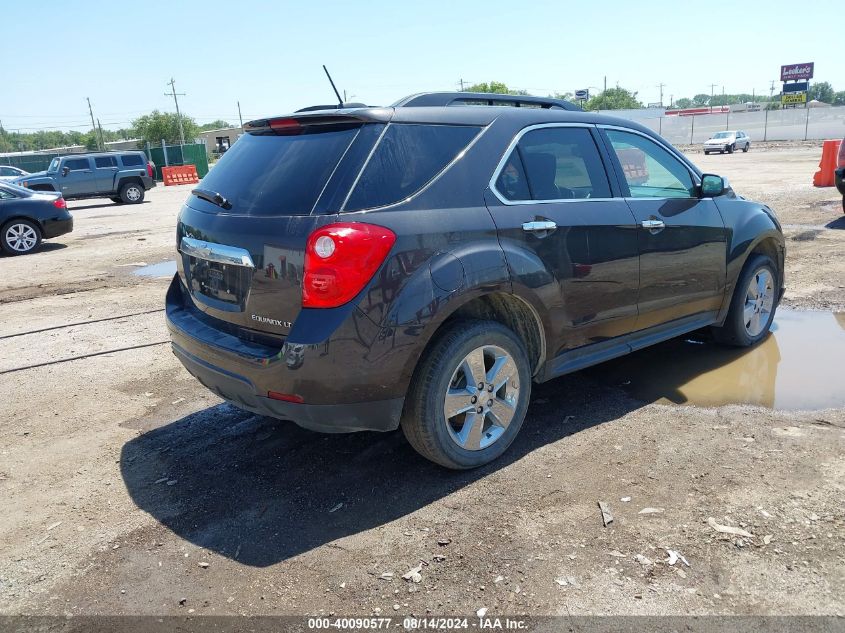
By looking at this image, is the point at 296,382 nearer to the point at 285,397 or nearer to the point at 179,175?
the point at 285,397

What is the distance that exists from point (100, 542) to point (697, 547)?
2659mm

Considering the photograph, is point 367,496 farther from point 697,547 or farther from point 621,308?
point 621,308

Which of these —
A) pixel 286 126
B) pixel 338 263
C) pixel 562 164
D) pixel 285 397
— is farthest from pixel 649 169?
pixel 285 397

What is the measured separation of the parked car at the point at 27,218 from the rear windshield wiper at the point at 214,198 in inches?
420

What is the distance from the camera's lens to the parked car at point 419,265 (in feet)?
10.1

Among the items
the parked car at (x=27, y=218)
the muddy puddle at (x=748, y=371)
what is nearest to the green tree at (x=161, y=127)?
the parked car at (x=27, y=218)

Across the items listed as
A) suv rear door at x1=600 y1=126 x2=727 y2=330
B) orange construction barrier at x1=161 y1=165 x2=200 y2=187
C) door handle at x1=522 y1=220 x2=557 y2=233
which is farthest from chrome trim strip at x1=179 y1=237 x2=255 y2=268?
orange construction barrier at x1=161 y1=165 x2=200 y2=187

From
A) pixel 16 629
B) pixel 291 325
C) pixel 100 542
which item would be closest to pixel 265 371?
pixel 291 325

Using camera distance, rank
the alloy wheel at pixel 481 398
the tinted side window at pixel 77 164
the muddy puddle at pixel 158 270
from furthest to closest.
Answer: the tinted side window at pixel 77 164 → the muddy puddle at pixel 158 270 → the alloy wheel at pixel 481 398

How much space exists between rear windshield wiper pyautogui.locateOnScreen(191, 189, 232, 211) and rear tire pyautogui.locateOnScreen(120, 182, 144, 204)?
24.5m

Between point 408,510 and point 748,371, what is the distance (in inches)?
121

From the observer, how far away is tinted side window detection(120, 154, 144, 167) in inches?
1017

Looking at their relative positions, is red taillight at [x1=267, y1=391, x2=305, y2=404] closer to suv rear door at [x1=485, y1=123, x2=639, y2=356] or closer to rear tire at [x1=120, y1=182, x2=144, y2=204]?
suv rear door at [x1=485, y1=123, x2=639, y2=356]

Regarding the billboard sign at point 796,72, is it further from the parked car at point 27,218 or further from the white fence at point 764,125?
the parked car at point 27,218
